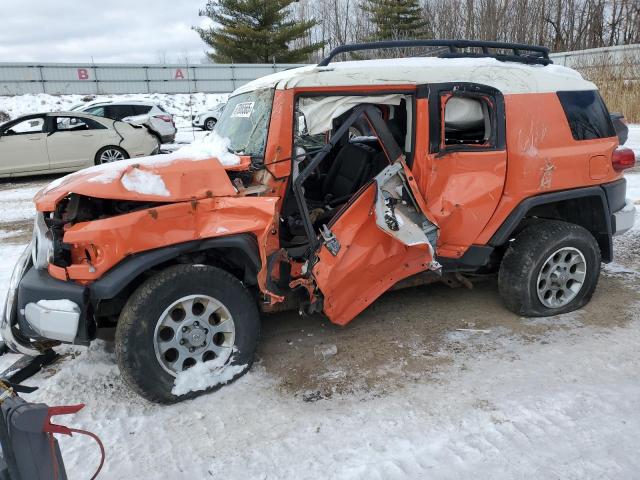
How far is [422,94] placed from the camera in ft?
11.9

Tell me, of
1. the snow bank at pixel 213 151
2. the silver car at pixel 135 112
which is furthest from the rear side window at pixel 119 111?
the snow bank at pixel 213 151

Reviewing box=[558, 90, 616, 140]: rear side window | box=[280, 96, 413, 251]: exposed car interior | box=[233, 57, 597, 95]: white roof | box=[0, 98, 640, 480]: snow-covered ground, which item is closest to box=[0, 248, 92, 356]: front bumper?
box=[0, 98, 640, 480]: snow-covered ground

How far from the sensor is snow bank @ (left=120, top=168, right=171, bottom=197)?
2967 millimetres

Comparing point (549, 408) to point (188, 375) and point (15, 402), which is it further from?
point (15, 402)

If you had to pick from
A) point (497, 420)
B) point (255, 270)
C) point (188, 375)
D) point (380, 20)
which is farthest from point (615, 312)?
point (380, 20)

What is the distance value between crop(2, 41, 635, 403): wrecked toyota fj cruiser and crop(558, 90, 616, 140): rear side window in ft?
0.05

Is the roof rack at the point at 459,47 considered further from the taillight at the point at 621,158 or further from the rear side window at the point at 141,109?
the rear side window at the point at 141,109

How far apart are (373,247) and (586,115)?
2.12m

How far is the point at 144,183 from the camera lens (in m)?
3.01

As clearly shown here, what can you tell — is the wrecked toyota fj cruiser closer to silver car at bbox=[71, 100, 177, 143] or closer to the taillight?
the taillight

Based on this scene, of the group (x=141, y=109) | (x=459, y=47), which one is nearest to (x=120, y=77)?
(x=141, y=109)

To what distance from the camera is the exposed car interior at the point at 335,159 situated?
139 inches

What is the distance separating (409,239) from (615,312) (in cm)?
206

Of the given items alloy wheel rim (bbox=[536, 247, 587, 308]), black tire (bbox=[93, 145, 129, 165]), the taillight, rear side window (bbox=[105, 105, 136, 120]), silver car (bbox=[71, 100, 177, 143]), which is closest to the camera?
alloy wheel rim (bbox=[536, 247, 587, 308])
